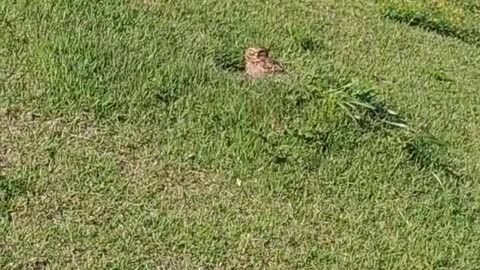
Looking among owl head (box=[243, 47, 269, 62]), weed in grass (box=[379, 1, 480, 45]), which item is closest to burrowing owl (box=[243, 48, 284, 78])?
owl head (box=[243, 47, 269, 62])

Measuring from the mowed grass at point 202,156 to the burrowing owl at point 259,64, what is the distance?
0.08m

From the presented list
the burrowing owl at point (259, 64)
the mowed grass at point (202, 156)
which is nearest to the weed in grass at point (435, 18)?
the mowed grass at point (202, 156)

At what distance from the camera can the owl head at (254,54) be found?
13.7 ft

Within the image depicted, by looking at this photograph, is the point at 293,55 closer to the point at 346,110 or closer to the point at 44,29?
the point at 346,110

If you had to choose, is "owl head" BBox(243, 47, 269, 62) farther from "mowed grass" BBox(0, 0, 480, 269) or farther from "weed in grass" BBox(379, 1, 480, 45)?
"weed in grass" BBox(379, 1, 480, 45)

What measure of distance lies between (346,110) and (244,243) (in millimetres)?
1061

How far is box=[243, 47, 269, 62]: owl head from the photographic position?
4.16 meters

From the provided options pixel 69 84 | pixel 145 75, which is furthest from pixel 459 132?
pixel 69 84

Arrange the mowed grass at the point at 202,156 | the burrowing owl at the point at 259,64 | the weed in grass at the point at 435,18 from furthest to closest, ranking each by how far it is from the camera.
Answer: the weed in grass at the point at 435,18 → the burrowing owl at the point at 259,64 → the mowed grass at the point at 202,156

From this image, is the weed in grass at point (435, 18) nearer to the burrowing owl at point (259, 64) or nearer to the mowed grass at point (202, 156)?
the mowed grass at point (202, 156)

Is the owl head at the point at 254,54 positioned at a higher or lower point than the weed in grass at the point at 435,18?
higher

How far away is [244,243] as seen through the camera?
2.96 meters

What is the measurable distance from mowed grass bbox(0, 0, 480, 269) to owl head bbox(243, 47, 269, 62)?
0.22 feet

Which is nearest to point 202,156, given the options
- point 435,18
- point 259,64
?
point 259,64
